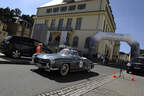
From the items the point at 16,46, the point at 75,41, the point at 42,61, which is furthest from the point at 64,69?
the point at 75,41

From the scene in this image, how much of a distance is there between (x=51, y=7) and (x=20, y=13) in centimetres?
3838

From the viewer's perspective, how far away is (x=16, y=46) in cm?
854

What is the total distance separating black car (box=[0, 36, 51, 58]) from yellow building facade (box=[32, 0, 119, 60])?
16981mm

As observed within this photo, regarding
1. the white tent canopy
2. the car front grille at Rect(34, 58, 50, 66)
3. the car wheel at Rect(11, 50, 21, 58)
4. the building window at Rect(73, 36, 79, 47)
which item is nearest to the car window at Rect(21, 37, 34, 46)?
the car wheel at Rect(11, 50, 21, 58)

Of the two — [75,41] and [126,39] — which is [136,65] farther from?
[75,41]

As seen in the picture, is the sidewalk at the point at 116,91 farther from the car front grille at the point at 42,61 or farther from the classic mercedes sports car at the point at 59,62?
the car front grille at the point at 42,61

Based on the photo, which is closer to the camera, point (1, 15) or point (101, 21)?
point (101, 21)

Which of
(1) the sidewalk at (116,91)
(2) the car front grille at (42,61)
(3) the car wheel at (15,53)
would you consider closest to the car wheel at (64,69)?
(2) the car front grille at (42,61)

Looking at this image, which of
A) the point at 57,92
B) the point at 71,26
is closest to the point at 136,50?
the point at 71,26

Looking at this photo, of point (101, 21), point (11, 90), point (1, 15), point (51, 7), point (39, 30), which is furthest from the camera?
point (1, 15)

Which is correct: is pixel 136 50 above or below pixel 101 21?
below

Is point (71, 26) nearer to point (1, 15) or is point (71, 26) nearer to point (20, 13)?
point (1, 15)

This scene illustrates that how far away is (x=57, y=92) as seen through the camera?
136 inches

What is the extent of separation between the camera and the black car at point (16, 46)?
8.37 m
